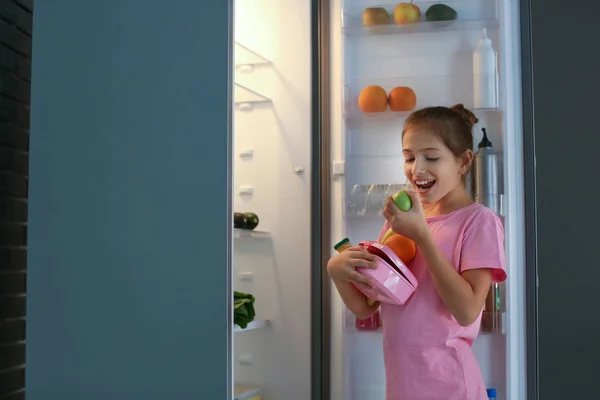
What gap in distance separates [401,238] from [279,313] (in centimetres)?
81

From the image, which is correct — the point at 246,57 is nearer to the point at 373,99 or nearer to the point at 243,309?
the point at 373,99

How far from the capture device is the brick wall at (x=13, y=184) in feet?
7.64

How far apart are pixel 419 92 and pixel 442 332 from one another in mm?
900

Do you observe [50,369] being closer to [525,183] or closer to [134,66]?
[134,66]

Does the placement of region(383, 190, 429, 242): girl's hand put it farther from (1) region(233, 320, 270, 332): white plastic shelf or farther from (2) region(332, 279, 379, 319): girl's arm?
(1) region(233, 320, 270, 332): white plastic shelf

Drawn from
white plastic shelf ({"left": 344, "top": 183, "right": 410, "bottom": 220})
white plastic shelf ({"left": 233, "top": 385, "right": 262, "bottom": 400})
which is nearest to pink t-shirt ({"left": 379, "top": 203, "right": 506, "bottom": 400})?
white plastic shelf ({"left": 344, "top": 183, "right": 410, "bottom": 220})

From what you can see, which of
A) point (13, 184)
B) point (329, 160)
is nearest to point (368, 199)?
point (329, 160)

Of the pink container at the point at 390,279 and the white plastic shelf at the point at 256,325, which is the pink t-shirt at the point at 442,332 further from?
the white plastic shelf at the point at 256,325

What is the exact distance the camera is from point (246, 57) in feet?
8.89

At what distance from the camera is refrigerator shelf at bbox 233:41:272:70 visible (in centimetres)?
269

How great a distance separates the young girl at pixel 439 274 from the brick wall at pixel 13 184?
3.42 ft

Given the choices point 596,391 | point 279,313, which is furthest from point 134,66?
point 596,391

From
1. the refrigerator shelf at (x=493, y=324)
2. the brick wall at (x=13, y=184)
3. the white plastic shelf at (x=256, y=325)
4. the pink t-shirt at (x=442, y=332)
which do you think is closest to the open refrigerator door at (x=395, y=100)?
the refrigerator shelf at (x=493, y=324)

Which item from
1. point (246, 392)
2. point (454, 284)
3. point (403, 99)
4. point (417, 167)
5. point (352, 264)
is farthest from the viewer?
point (246, 392)
